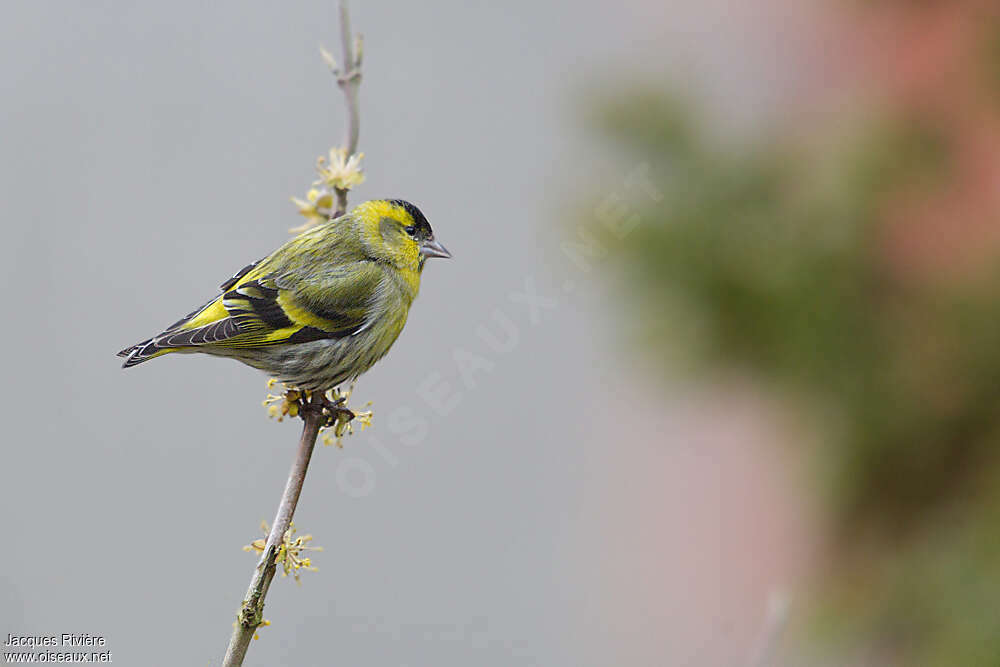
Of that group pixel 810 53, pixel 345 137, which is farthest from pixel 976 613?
pixel 810 53

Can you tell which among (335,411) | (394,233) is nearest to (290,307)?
(394,233)

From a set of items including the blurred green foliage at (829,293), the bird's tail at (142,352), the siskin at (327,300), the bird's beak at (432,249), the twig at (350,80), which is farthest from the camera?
the blurred green foliage at (829,293)

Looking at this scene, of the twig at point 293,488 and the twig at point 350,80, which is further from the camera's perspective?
the twig at point 350,80

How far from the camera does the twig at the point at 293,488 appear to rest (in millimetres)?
622

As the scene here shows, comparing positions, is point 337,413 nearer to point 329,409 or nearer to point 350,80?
point 329,409

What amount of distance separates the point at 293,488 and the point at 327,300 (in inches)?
19.5

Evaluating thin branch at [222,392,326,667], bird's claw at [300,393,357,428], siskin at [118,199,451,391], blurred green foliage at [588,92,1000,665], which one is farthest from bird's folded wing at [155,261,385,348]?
blurred green foliage at [588,92,1000,665]

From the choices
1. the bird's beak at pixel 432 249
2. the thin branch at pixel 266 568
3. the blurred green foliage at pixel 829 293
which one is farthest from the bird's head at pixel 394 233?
the blurred green foliage at pixel 829 293

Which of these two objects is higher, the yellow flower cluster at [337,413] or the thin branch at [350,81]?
the thin branch at [350,81]

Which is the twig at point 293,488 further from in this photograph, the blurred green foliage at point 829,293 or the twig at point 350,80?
the blurred green foliage at point 829,293

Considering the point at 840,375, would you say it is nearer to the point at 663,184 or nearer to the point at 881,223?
the point at 881,223

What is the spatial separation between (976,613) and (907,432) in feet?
2.29

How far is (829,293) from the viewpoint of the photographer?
1939 millimetres

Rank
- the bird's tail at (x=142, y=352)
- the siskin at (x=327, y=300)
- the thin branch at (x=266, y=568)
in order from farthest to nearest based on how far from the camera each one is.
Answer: the siskin at (x=327, y=300)
the bird's tail at (x=142, y=352)
the thin branch at (x=266, y=568)
